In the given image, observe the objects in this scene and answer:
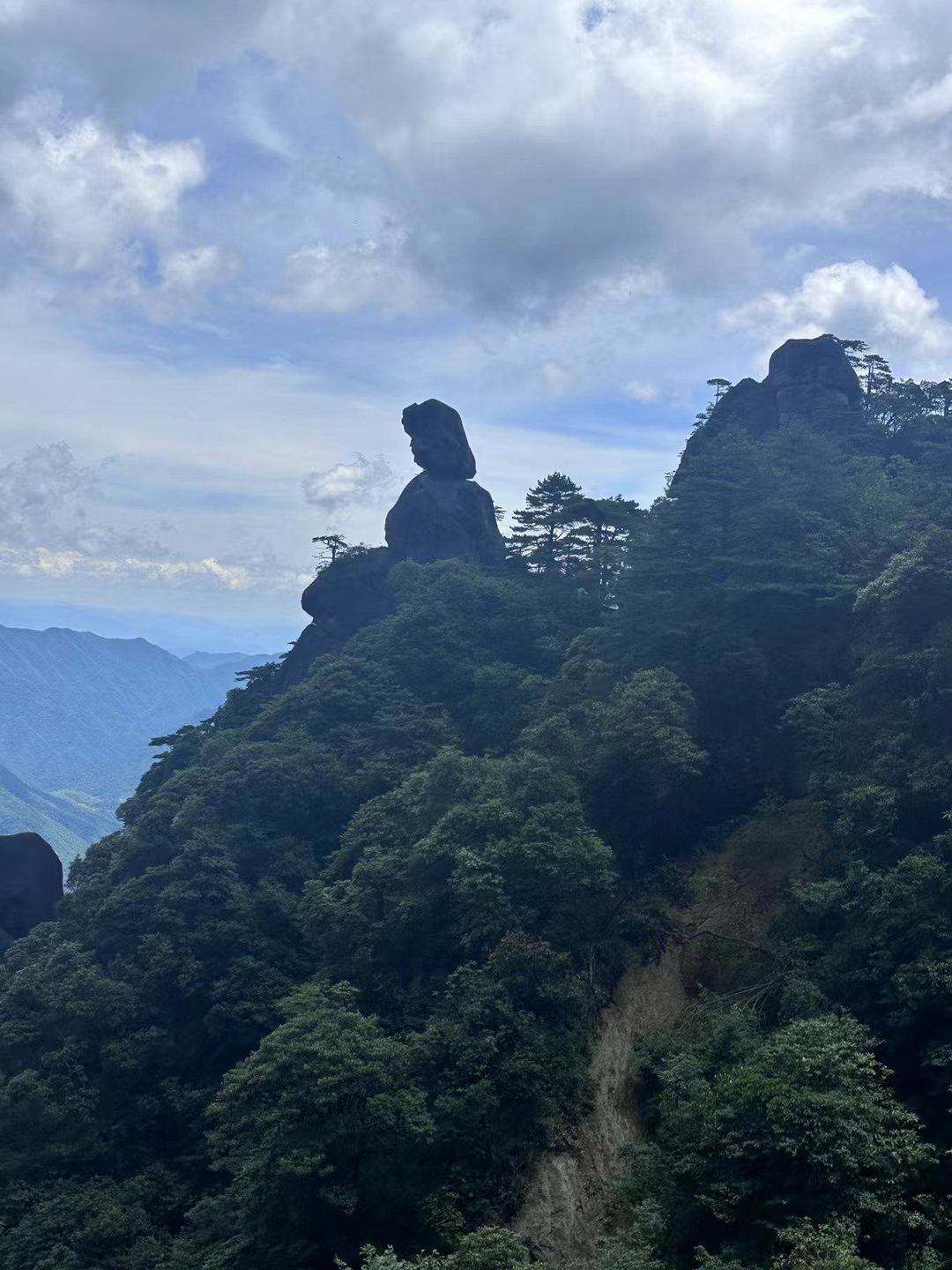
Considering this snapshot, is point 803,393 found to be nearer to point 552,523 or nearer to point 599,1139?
point 552,523

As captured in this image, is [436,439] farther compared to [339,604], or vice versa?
[436,439]

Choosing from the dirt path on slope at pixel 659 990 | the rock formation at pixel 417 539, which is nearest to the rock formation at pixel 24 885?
the rock formation at pixel 417 539

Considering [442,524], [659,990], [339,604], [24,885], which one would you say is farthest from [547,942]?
[442,524]

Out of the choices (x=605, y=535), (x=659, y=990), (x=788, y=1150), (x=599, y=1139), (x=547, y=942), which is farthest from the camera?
(x=605, y=535)

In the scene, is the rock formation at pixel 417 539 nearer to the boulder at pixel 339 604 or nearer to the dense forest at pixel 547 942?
the boulder at pixel 339 604

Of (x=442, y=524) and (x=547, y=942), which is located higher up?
(x=442, y=524)

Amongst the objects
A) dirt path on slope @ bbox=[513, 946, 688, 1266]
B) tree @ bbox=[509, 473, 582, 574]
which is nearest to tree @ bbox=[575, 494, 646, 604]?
tree @ bbox=[509, 473, 582, 574]

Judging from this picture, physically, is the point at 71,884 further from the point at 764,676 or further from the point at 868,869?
the point at 868,869
